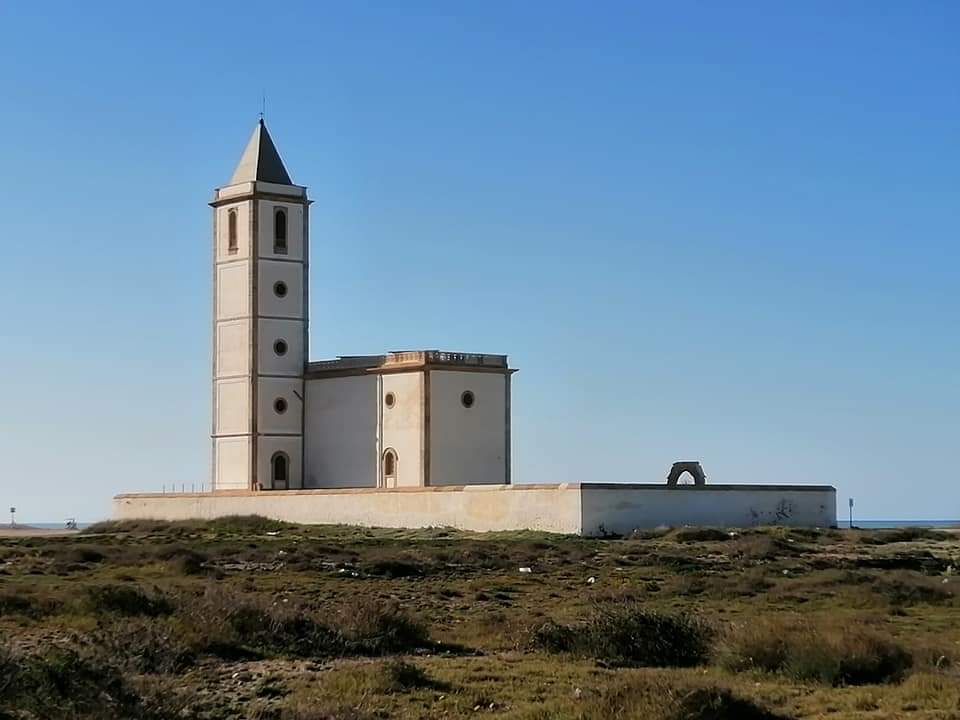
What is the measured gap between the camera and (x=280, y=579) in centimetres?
2528

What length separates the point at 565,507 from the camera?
3862 cm

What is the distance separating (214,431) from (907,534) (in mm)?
25440

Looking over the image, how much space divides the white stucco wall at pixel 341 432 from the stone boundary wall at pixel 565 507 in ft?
14.3

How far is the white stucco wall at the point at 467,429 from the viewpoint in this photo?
50.5m

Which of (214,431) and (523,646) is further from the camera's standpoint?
(214,431)

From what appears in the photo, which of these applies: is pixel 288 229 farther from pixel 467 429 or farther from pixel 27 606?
pixel 27 606

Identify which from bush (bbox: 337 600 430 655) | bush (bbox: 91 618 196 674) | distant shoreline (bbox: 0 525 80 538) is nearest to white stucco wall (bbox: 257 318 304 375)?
distant shoreline (bbox: 0 525 80 538)

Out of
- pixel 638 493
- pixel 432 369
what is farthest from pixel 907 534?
pixel 432 369

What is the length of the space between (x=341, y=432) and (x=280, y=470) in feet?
8.65

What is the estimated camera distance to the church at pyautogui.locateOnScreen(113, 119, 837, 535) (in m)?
47.8

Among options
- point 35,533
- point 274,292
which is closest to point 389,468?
point 274,292

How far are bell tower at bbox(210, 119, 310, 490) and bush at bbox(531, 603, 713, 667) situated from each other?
123 feet

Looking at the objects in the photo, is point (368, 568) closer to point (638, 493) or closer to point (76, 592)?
point (76, 592)

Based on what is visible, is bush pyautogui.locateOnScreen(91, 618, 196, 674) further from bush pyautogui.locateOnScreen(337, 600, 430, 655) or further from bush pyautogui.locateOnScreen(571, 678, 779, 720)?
bush pyautogui.locateOnScreen(571, 678, 779, 720)
